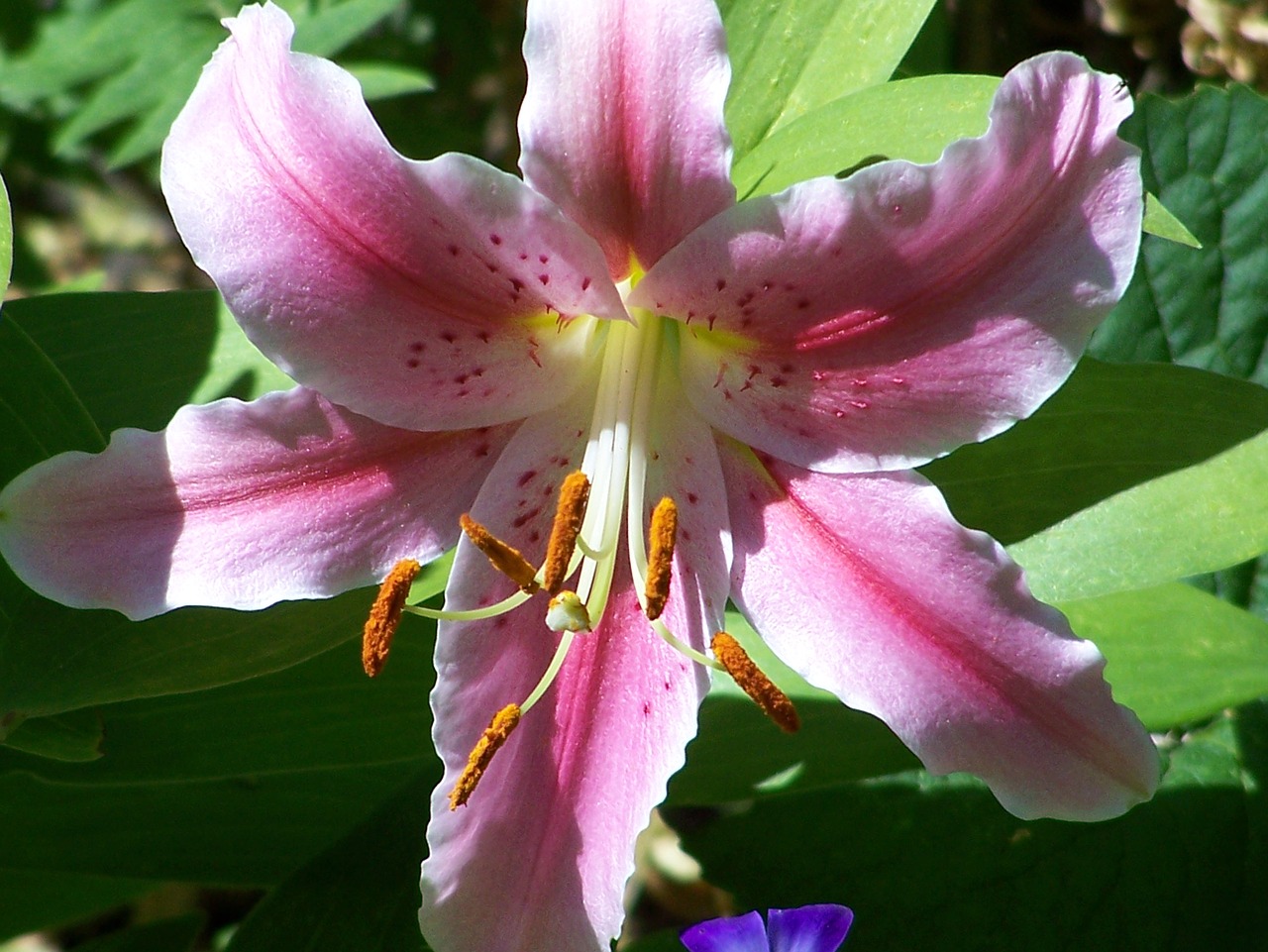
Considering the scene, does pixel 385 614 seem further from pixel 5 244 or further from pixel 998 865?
pixel 998 865

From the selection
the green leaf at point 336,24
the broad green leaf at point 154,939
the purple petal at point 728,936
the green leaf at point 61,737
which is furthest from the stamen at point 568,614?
the green leaf at point 336,24

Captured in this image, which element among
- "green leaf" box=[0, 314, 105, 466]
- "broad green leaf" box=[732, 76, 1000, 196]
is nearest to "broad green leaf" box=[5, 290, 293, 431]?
"green leaf" box=[0, 314, 105, 466]

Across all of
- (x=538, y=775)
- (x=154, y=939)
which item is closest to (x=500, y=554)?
(x=538, y=775)

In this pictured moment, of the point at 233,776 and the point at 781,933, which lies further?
Answer: the point at 233,776

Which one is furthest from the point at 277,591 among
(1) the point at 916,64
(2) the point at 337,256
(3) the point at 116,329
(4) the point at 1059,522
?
(1) the point at 916,64

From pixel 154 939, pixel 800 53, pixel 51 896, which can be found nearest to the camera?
pixel 800 53

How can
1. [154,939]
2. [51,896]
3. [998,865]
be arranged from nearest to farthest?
[998,865] < [154,939] < [51,896]

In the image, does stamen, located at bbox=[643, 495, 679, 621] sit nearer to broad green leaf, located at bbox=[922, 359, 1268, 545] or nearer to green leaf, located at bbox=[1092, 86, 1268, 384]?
broad green leaf, located at bbox=[922, 359, 1268, 545]

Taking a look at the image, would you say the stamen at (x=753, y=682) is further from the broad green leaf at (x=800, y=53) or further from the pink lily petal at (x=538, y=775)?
the broad green leaf at (x=800, y=53)
